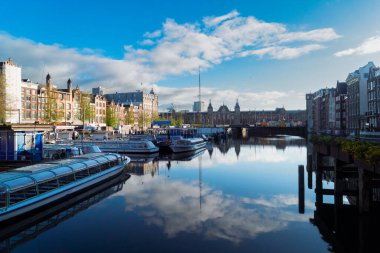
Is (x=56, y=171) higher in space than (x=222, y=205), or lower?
higher

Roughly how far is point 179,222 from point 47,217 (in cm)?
916

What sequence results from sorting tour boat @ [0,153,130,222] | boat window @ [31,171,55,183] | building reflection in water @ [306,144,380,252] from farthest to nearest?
1. boat window @ [31,171,55,183]
2. tour boat @ [0,153,130,222]
3. building reflection in water @ [306,144,380,252]

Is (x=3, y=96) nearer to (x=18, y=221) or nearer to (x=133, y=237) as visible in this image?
(x=18, y=221)

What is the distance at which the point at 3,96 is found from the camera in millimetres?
53688

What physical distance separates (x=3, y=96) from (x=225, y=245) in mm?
54212

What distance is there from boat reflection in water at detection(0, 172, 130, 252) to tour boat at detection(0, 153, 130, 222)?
60 centimetres

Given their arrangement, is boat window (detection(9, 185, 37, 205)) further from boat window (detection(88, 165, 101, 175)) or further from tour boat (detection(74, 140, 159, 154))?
tour boat (detection(74, 140, 159, 154))

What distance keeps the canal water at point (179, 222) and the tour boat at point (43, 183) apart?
3.80ft

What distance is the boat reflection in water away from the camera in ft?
53.5

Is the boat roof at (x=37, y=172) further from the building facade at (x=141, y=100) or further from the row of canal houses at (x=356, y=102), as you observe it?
the building facade at (x=141, y=100)

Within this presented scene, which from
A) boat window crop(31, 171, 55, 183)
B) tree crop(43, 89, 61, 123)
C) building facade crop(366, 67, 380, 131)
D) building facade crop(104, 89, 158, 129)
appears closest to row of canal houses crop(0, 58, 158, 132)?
tree crop(43, 89, 61, 123)

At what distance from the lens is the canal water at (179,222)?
15445 millimetres

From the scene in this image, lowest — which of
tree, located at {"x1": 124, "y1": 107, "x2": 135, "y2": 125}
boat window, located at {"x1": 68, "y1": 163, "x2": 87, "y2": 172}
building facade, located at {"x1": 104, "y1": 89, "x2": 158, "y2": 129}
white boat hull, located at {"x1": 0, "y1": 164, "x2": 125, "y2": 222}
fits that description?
white boat hull, located at {"x1": 0, "y1": 164, "x2": 125, "y2": 222}

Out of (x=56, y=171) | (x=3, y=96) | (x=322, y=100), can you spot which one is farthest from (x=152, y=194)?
(x=322, y=100)
